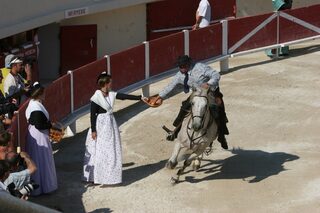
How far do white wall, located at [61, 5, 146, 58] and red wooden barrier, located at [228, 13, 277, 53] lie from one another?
3.36 meters

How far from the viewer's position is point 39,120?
880cm

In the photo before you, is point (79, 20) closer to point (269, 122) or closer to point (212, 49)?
point (212, 49)

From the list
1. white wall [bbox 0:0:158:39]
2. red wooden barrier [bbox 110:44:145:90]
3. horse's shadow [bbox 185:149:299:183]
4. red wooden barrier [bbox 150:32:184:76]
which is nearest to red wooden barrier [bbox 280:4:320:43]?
red wooden barrier [bbox 150:32:184:76]

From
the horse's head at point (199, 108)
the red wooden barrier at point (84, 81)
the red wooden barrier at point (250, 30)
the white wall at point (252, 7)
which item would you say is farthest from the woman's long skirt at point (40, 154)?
the white wall at point (252, 7)

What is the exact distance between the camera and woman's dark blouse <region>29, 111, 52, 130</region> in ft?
28.8

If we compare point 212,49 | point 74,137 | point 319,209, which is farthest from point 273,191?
point 212,49

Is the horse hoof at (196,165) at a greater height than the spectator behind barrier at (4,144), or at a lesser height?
lesser

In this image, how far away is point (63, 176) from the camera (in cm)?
1018

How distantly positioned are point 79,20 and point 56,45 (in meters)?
0.93

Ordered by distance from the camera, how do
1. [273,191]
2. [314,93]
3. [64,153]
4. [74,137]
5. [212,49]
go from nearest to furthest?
[273,191], [64,153], [74,137], [314,93], [212,49]

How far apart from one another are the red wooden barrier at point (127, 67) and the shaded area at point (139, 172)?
11.9 feet

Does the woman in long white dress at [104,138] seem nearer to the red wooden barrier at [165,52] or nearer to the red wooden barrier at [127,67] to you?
the red wooden barrier at [127,67]

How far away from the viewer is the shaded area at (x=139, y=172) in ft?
32.8

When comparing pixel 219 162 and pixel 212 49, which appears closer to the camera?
pixel 219 162
